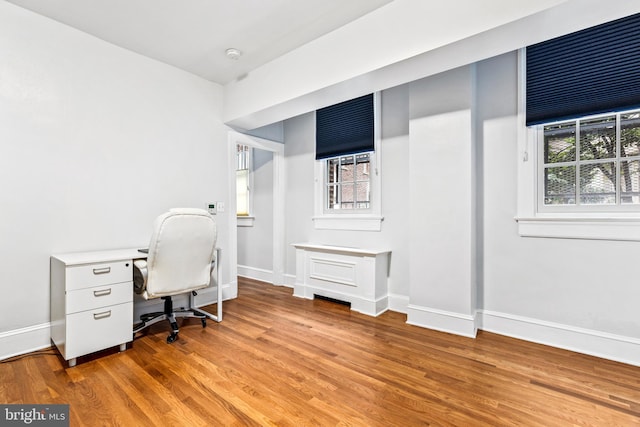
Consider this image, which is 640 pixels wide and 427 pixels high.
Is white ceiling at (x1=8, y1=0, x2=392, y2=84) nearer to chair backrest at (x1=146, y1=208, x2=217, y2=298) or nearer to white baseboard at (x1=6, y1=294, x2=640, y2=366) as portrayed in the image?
chair backrest at (x1=146, y1=208, x2=217, y2=298)

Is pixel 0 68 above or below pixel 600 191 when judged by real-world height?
above

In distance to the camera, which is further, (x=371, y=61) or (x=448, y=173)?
(x=448, y=173)

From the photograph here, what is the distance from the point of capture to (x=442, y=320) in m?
2.73

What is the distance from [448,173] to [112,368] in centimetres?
300

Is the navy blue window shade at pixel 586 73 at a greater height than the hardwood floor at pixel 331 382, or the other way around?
the navy blue window shade at pixel 586 73

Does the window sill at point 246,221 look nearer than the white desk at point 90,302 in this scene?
No

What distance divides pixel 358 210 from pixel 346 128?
1.02m

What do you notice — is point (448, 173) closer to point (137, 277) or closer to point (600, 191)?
point (600, 191)

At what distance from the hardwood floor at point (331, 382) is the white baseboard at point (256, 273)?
1.88 meters

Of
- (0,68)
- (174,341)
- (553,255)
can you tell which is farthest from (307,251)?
(0,68)

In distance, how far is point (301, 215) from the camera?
4297mm

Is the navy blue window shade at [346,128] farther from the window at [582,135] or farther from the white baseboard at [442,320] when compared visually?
the white baseboard at [442,320]

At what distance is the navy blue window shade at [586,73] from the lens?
2072mm

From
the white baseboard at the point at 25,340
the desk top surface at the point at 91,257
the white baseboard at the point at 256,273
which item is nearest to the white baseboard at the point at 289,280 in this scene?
the white baseboard at the point at 256,273
